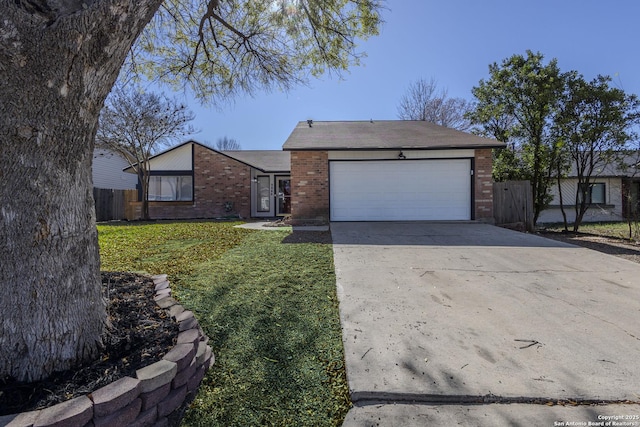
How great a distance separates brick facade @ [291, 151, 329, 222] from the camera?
34.6ft

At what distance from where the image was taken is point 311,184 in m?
10.6

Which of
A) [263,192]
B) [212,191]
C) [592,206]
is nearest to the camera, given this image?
[592,206]

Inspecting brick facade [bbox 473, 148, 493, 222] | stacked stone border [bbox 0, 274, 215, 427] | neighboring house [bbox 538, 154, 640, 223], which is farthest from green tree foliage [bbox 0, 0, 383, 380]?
neighboring house [bbox 538, 154, 640, 223]

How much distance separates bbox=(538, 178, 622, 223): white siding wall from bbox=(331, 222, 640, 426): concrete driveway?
1265 cm

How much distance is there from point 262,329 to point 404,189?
8492mm

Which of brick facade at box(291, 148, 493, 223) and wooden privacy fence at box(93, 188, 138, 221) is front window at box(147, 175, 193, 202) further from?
brick facade at box(291, 148, 493, 223)

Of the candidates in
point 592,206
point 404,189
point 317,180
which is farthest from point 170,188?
point 592,206

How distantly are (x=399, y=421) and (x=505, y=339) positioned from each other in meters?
1.50

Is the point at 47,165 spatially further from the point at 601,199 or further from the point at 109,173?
the point at 109,173

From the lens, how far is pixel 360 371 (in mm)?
2389

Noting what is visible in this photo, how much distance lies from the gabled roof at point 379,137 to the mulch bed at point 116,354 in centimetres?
800

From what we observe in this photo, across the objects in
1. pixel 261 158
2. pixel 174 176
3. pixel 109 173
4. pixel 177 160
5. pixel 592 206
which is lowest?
pixel 592 206

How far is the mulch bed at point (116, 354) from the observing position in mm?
1695

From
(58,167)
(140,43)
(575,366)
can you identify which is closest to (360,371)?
(575,366)
